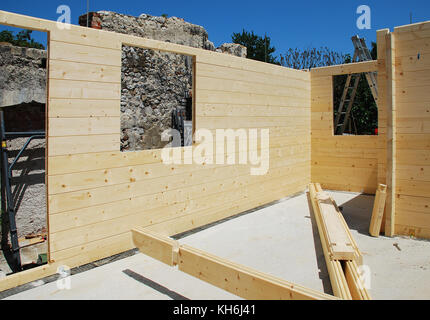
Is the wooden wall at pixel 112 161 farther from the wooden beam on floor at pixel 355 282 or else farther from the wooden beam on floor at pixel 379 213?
the wooden beam on floor at pixel 355 282

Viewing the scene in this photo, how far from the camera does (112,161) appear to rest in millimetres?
3270

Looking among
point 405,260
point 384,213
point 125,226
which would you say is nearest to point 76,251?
point 125,226

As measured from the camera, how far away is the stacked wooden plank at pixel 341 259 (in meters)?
2.32

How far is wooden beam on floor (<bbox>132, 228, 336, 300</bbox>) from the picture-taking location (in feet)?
6.58

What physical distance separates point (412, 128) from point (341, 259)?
2167mm

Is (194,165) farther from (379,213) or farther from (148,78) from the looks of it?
(148,78)

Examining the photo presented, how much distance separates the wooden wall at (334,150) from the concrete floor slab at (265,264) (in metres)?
1.92

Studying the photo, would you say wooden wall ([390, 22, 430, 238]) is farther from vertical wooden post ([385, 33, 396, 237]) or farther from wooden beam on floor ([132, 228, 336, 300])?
wooden beam on floor ([132, 228, 336, 300])

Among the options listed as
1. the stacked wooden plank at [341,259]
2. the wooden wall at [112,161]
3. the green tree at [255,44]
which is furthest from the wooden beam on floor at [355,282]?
the green tree at [255,44]

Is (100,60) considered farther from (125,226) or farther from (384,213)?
(384,213)

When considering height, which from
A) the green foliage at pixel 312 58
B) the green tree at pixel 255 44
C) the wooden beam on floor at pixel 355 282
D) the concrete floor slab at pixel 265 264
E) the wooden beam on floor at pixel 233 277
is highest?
the green tree at pixel 255 44

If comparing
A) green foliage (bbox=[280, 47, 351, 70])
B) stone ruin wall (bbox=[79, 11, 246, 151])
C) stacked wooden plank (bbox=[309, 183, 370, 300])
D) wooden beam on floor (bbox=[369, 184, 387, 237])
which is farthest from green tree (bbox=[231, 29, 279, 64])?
stacked wooden plank (bbox=[309, 183, 370, 300])
